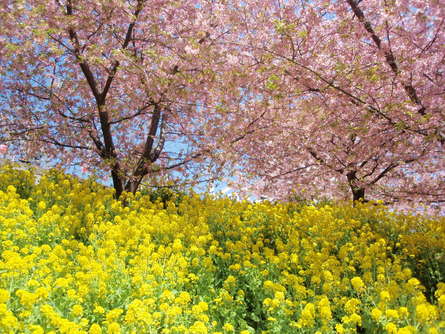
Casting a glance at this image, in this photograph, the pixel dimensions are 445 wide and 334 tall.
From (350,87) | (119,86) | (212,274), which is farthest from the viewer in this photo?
(119,86)

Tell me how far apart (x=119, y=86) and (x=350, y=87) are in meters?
6.84

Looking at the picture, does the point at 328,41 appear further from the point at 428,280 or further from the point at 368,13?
the point at 428,280

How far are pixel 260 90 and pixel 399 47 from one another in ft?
11.1

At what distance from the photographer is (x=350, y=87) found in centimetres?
927

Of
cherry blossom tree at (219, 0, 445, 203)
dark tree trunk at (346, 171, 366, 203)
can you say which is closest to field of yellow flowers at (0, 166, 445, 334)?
cherry blossom tree at (219, 0, 445, 203)

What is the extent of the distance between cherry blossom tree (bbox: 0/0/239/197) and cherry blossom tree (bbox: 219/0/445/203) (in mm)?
1282

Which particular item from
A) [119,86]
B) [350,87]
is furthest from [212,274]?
[119,86]

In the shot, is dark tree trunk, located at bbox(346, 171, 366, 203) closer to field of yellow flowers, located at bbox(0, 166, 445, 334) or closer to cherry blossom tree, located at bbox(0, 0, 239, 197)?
field of yellow flowers, located at bbox(0, 166, 445, 334)

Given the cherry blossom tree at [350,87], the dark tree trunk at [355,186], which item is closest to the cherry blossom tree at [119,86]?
the cherry blossom tree at [350,87]

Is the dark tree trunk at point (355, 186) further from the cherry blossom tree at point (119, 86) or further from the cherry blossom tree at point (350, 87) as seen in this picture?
the cherry blossom tree at point (119, 86)

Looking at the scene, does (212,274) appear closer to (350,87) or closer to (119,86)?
(350,87)

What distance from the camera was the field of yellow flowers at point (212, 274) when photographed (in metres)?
4.46

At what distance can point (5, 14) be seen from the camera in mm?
9359

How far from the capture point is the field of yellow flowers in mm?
4457
